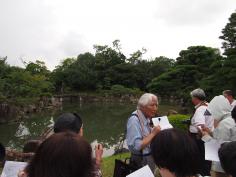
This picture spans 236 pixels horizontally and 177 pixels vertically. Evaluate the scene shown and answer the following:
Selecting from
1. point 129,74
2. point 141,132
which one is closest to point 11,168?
point 141,132

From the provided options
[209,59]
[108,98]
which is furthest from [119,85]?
[209,59]

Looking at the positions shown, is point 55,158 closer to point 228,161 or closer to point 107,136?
point 228,161

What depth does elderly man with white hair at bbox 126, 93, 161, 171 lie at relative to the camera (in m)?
2.94

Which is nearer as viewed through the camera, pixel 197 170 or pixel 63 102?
pixel 197 170

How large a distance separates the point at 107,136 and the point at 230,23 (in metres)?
6.62

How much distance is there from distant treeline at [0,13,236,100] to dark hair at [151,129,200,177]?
10.9m

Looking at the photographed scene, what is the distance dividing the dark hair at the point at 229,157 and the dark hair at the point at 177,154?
169 millimetres

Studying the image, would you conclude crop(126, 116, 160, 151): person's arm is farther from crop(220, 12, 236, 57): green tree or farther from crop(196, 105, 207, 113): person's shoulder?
crop(220, 12, 236, 57): green tree

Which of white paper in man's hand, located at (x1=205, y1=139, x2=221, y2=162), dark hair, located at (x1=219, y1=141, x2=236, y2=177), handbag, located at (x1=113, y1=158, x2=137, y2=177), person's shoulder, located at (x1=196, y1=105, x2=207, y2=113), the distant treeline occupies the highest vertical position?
the distant treeline

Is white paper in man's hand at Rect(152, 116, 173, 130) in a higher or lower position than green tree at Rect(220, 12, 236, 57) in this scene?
lower

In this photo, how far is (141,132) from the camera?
2980 millimetres

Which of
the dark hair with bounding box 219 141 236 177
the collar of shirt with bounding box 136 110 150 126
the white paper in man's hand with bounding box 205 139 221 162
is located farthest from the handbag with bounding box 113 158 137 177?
the dark hair with bounding box 219 141 236 177

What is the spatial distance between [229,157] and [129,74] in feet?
101

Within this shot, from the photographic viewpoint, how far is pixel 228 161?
5.63ft
